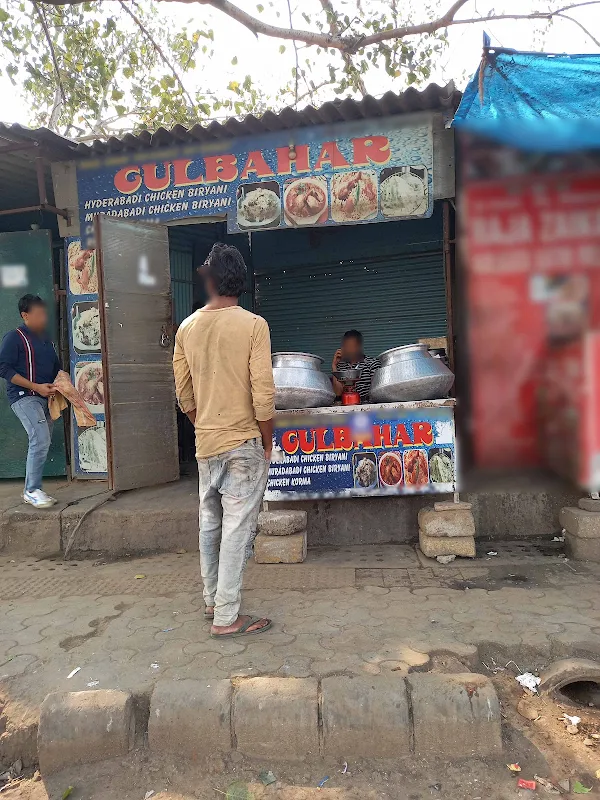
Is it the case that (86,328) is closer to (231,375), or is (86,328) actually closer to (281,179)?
(281,179)

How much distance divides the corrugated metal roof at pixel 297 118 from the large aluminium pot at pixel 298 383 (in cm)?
242

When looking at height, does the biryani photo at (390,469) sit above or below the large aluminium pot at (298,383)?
below

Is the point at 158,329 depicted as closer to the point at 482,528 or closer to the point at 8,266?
the point at 8,266

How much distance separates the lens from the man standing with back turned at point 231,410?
3.07m

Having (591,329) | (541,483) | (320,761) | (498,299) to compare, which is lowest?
(320,761)

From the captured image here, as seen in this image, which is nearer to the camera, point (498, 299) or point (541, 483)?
point (541, 483)

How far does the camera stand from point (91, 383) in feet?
19.6

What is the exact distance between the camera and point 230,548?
306cm

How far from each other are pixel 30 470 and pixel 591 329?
5322 mm

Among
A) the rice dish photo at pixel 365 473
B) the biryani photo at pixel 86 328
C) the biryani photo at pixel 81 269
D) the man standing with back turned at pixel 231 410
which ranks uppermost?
the biryani photo at pixel 81 269

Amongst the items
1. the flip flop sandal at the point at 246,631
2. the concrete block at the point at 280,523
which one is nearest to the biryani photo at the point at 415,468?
the concrete block at the point at 280,523

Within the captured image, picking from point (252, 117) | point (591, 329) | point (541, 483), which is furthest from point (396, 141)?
point (541, 483)

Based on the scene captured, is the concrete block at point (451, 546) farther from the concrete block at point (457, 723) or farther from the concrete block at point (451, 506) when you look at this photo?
the concrete block at point (457, 723)

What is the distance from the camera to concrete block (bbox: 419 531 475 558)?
167 inches
